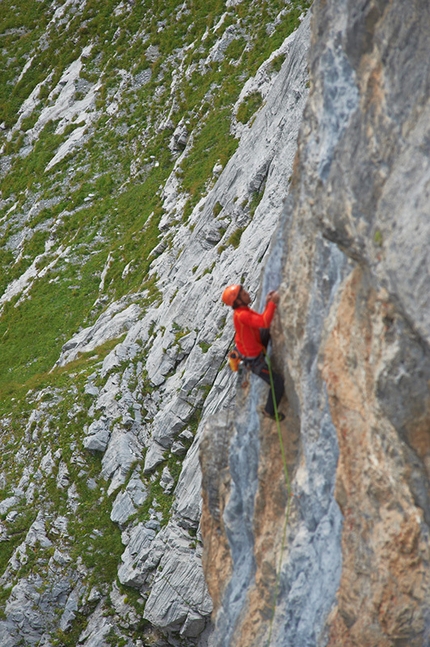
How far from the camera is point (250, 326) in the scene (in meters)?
11.9

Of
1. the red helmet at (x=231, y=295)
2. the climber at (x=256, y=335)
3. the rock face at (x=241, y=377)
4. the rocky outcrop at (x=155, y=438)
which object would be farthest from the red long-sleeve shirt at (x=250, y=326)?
the rocky outcrop at (x=155, y=438)

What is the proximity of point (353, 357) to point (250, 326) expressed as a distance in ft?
10.1

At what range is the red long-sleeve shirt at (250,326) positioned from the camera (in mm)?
11805

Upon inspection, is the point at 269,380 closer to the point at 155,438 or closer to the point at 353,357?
the point at 353,357

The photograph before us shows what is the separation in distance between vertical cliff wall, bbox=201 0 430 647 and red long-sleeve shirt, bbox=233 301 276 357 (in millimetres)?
304

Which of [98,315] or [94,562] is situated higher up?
[98,315]

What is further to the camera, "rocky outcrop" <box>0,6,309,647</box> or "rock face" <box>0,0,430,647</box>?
"rocky outcrop" <box>0,6,309,647</box>

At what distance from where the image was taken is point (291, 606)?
1126cm

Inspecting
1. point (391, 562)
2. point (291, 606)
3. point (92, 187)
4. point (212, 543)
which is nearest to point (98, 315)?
point (92, 187)

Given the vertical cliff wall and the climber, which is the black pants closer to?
the climber

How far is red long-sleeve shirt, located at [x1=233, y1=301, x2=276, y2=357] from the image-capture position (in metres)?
11.8

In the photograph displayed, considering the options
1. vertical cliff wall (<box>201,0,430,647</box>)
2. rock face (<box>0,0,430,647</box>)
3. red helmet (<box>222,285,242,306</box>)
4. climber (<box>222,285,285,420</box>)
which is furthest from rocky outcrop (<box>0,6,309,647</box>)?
vertical cliff wall (<box>201,0,430,647</box>)

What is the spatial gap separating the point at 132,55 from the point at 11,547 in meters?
39.4

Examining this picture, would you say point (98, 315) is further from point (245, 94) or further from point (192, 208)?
point (245, 94)
